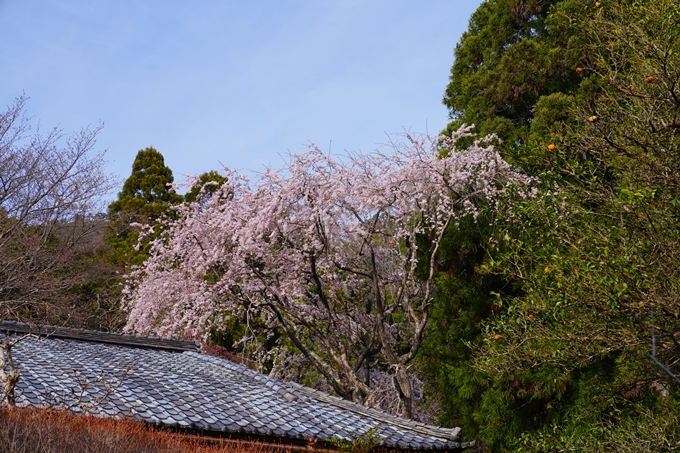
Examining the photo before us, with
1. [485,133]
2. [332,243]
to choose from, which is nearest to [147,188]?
[332,243]

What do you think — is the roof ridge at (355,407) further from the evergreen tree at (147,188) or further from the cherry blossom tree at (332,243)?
the evergreen tree at (147,188)

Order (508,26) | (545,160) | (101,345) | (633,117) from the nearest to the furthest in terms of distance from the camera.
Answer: (633,117) → (545,160) → (101,345) → (508,26)

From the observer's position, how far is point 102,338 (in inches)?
372

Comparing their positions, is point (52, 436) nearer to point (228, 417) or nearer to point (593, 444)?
→ point (228, 417)

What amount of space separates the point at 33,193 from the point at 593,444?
50.9ft

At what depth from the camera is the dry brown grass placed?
171 inches

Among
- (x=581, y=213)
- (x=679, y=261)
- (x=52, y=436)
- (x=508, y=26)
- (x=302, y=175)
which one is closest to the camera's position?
(x=52, y=436)

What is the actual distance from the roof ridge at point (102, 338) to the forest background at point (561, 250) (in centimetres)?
69

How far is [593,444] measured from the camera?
5941mm

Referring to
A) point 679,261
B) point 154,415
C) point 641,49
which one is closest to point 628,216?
point 679,261

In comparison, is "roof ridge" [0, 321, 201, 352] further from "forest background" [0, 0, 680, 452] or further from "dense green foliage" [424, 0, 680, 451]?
"dense green foliage" [424, 0, 680, 451]

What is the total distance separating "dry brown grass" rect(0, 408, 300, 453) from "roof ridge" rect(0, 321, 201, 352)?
387 centimetres

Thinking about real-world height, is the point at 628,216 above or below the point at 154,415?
above

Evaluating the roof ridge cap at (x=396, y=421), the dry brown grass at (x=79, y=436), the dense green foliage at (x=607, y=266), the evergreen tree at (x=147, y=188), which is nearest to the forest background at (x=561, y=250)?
the dense green foliage at (x=607, y=266)
